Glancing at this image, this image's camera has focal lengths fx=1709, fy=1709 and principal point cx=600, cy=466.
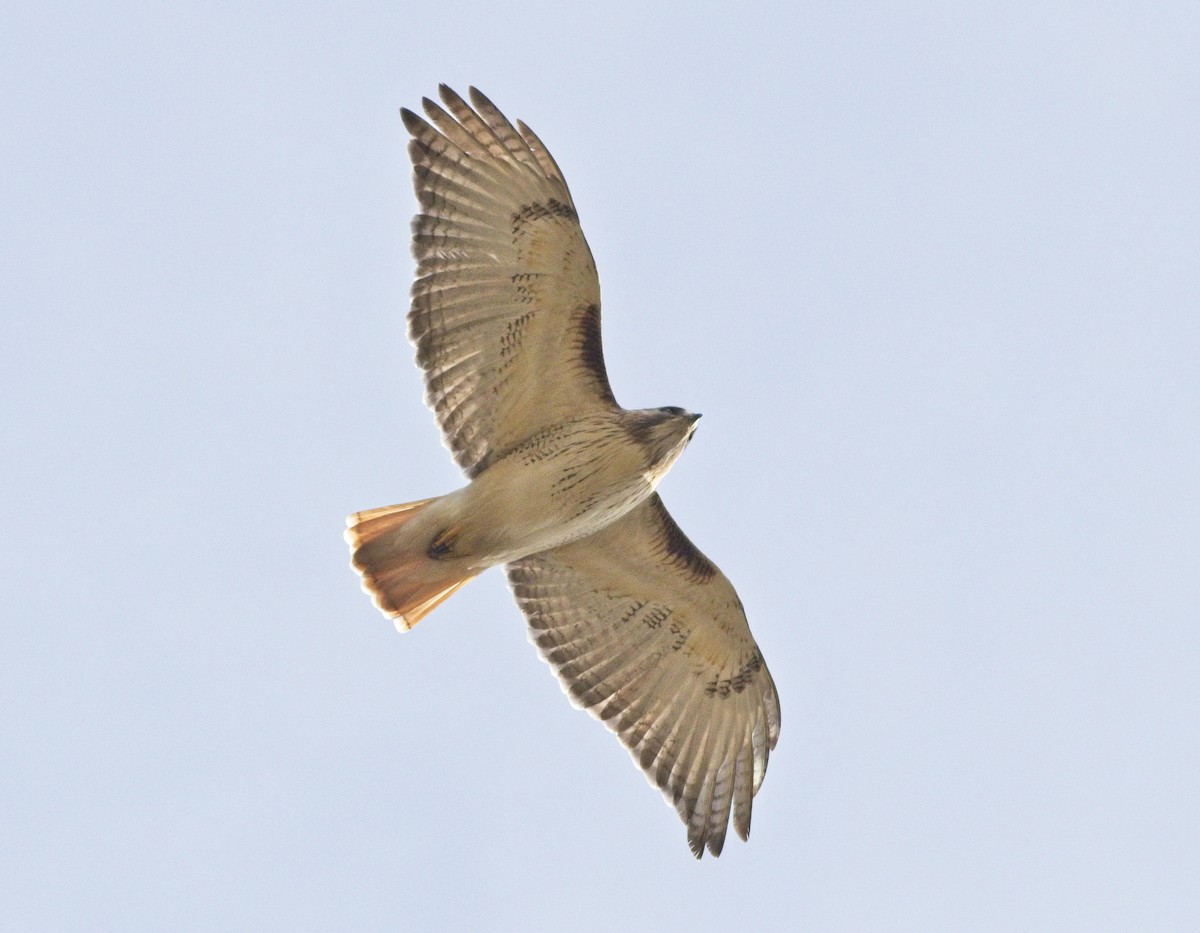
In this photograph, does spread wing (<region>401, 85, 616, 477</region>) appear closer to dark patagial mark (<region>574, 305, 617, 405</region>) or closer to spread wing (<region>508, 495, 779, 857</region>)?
dark patagial mark (<region>574, 305, 617, 405</region>)

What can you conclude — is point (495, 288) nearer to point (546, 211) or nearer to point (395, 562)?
point (546, 211)

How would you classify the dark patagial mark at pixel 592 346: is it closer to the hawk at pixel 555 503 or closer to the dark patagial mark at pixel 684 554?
the hawk at pixel 555 503

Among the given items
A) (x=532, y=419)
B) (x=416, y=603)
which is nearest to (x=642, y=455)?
(x=532, y=419)

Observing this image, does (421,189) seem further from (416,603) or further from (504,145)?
(416,603)

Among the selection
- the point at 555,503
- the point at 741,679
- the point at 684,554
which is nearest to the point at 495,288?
the point at 555,503

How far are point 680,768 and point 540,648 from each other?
5.08 feet

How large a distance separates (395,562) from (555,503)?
4.42ft

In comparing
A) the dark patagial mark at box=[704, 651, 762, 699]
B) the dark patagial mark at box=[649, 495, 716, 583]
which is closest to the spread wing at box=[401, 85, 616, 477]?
the dark patagial mark at box=[649, 495, 716, 583]

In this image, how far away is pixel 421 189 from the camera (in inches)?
510

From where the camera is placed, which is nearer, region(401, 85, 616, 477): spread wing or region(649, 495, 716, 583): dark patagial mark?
region(401, 85, 616, 477): spread wing

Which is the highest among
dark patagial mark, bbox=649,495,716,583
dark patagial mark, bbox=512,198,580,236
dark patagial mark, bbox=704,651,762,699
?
dark patagial mark, bbox=512,198,580,236

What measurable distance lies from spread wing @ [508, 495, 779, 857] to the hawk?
12mm

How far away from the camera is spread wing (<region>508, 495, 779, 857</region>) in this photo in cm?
1416

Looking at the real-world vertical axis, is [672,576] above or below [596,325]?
below
